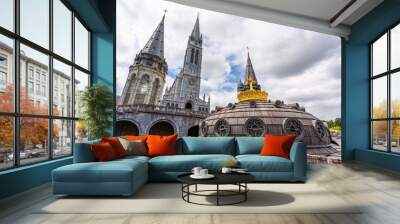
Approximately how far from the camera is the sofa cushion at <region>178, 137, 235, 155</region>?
5375 millimetres

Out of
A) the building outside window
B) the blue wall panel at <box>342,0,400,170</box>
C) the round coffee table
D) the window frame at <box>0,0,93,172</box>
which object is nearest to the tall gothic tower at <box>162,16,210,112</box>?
the blue wall panel at <box>342,0,400,170</box>

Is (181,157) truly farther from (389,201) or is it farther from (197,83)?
(197,83)

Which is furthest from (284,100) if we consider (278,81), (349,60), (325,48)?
(349,60)

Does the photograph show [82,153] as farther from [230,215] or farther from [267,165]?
[267,165]

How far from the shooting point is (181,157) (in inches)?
191

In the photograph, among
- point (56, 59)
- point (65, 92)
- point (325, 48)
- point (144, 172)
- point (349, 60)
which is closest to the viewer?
point (144, 172)

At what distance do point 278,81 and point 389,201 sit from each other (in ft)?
42.5

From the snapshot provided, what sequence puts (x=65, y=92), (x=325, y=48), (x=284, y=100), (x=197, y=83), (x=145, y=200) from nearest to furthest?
1. (x=145, y=200)
2. (x=65, y=92)
3. (x=325, y=48)
4. (x=284, y=100)
5. (x=197, y=83)

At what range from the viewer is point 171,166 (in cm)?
464

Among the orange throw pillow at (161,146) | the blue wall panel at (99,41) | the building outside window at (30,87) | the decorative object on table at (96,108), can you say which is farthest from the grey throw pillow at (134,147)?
the building outside window at (30,87)

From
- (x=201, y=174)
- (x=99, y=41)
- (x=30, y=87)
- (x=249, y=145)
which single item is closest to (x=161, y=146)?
(x=249, y=145)

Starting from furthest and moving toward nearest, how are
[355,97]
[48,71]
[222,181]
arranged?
[355,97]
[48,71]
[222,181]

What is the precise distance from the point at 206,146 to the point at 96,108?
2.59 metres

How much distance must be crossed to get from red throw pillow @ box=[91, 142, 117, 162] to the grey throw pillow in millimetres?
587
